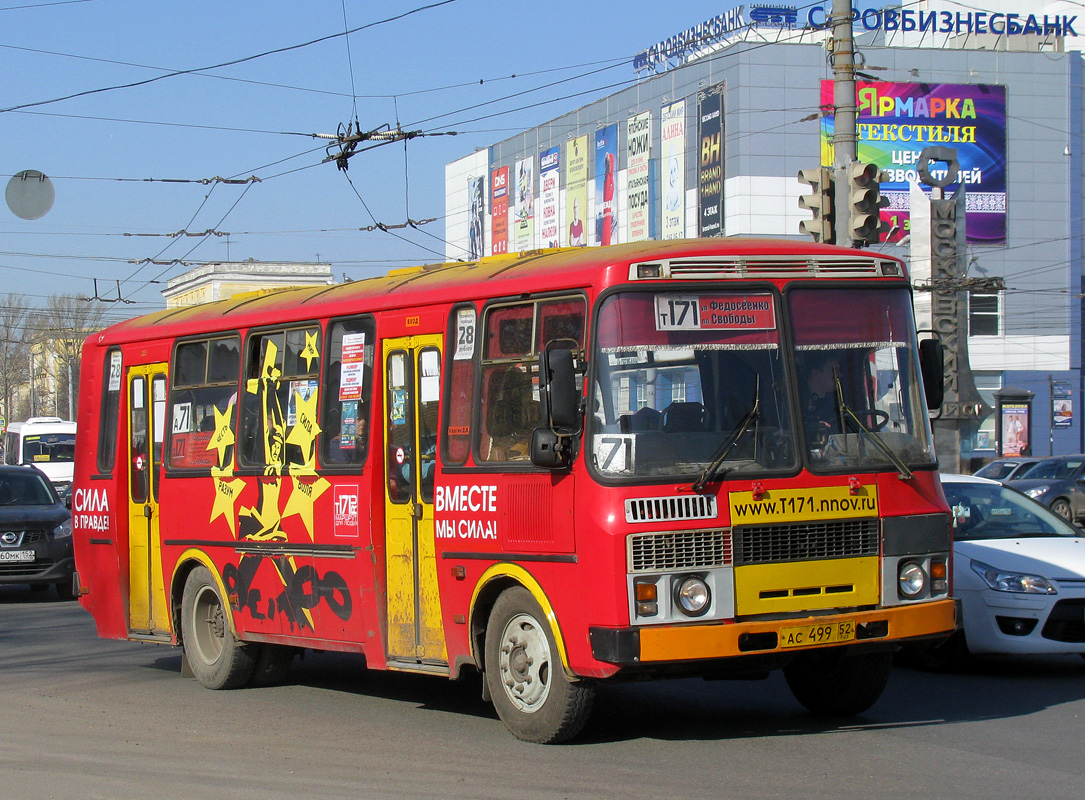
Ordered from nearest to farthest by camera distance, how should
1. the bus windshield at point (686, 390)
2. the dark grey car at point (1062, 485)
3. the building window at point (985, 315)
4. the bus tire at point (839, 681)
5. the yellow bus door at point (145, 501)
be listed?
the bus windshield at point (686, 390) → the bus tire at point (839, 681) → the yellow bus door at point (145, 501) → the dark grey car at point (1062, 485) → the building window at point (985, 315)

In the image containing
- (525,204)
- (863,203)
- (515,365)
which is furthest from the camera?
(525,204)

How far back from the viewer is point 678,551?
7.30m

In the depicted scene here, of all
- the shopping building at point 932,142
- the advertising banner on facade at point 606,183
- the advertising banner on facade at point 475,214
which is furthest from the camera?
the advertising banner on facade at point 475,214

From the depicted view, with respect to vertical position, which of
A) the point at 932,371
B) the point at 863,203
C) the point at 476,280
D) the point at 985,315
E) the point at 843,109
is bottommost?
the point at 932,371

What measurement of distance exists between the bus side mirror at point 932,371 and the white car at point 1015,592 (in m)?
2.24

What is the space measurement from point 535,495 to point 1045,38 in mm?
62105

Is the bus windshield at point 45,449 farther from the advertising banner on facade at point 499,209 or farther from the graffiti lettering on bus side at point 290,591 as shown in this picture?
the advertising banner on facade at point 499,209

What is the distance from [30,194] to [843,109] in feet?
41.8

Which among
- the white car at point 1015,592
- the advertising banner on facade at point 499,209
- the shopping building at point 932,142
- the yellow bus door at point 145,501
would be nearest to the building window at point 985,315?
the shopping building at point 932,142

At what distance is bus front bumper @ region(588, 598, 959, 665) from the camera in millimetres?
7172

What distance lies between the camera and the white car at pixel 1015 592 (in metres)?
9.93

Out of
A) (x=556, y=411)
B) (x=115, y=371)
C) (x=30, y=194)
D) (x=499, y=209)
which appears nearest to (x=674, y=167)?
(x=499, y=209)

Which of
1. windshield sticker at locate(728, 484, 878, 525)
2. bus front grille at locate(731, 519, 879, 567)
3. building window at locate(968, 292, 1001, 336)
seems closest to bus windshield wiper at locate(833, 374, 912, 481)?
windshield sticker at locate(728, 484, 878, 525)

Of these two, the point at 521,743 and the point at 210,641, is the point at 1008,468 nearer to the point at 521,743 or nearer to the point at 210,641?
the point at 210,641
